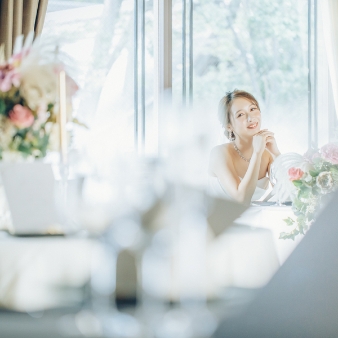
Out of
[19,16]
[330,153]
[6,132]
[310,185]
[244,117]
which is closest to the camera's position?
[6,132]

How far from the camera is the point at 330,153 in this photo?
0.83 m

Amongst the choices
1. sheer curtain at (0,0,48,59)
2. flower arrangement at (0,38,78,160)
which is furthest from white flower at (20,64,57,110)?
sheer curtain at (0,0,48,59)

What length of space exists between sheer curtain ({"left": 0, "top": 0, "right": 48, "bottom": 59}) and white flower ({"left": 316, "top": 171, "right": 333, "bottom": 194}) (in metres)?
1.92

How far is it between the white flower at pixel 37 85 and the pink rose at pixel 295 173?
0.38m

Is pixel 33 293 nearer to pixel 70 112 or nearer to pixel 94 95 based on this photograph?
pixel 70 112

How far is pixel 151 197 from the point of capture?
0.51 m

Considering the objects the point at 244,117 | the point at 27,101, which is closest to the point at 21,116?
the point at 27,101

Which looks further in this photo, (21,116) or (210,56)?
(210,56)

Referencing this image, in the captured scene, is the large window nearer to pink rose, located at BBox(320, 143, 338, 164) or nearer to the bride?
the bride

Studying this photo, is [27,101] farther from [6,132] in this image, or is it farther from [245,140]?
[245,140]

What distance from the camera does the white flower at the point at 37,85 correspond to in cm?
57

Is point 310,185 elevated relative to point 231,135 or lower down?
lower down

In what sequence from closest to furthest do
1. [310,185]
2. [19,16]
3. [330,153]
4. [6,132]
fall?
[6,132] → [310,185] → [330,153] → [19,16]

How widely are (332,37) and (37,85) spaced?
2682 millimetres
